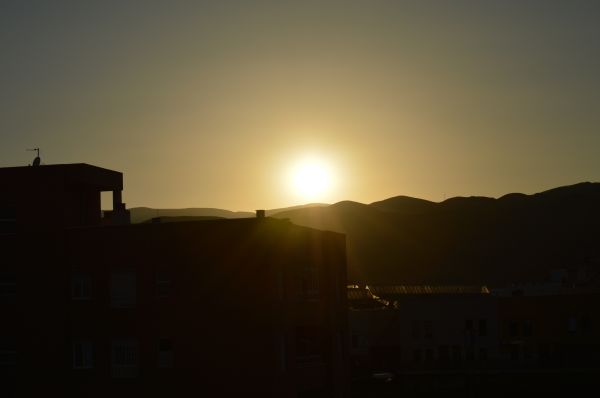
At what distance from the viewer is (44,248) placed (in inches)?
2131

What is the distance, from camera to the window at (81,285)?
177 ft

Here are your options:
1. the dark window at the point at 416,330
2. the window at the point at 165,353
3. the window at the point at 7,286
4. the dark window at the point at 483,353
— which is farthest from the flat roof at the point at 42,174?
the dark window at the point at 483,353

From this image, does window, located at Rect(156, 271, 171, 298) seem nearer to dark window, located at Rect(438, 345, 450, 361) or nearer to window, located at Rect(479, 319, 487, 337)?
dark window, located at Rect(438, 345, 450, 361)

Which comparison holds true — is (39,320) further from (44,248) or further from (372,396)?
(372,396)

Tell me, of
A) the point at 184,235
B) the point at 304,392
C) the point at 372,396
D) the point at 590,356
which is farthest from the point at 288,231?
the point at 590,356

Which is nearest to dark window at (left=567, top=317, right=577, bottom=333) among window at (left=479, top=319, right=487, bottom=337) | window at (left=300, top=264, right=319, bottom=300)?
window at (left=479, top=319, right=487, bottom=337)

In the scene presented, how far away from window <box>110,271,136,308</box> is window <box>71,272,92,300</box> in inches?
58.6

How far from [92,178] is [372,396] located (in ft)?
104

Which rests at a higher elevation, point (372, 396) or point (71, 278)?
point (71, 278)

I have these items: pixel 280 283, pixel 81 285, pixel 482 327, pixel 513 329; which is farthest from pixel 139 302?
pixel 513 329

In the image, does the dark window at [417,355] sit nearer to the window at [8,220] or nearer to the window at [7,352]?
the window at [7,352]

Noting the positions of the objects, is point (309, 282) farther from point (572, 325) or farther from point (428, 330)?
point (572, 325)

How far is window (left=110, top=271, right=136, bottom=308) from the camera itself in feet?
174

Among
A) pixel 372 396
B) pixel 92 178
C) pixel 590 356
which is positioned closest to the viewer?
pixel 92 178
